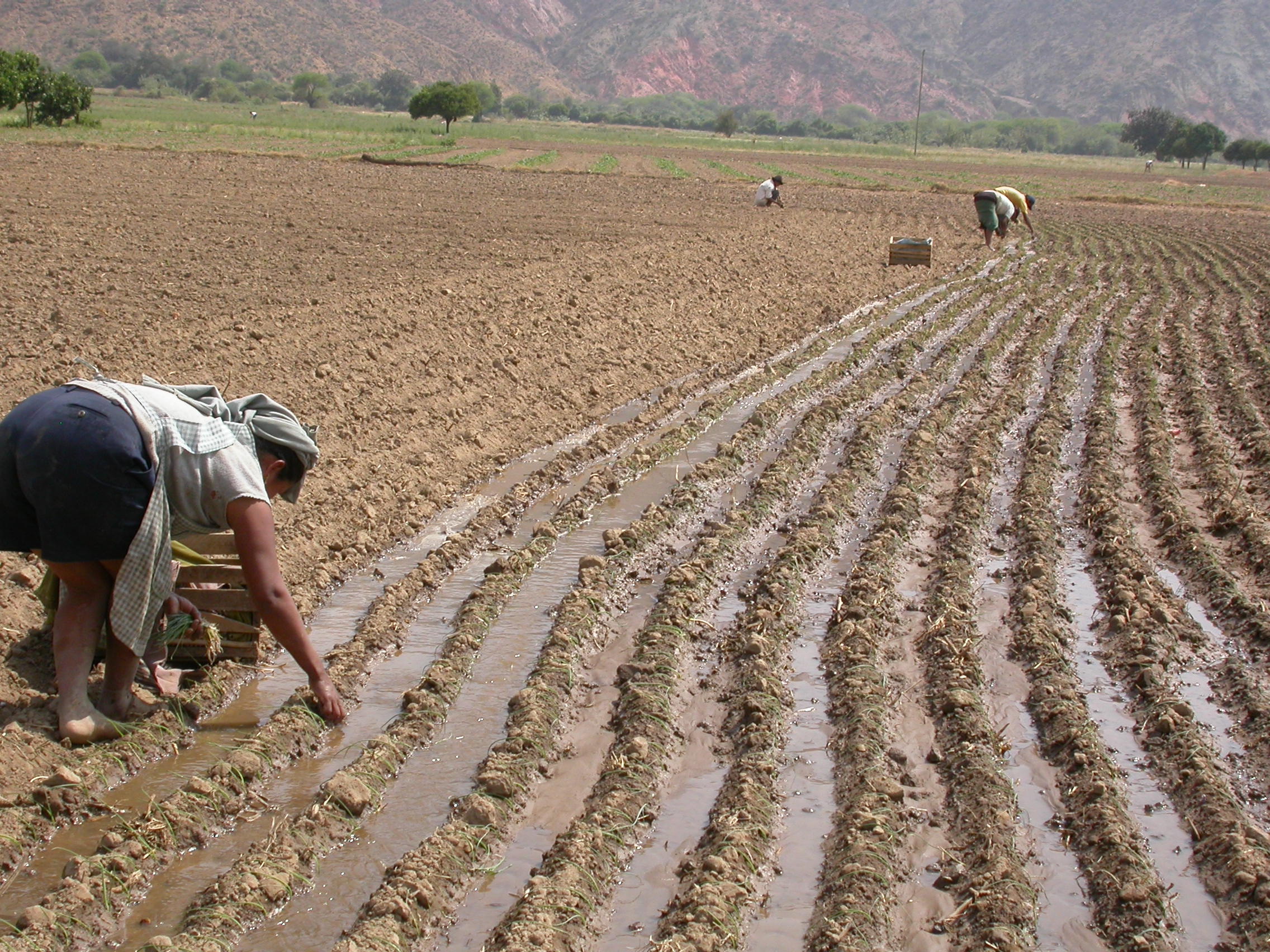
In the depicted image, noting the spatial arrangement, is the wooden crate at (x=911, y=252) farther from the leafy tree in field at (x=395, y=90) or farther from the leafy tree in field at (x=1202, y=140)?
the leafy tree in field at (x=395, y=90)

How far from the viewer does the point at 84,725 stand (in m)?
4.41

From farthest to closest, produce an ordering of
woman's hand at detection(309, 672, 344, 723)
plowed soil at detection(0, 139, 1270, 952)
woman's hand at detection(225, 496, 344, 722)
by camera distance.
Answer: woman's hand at detection(309, 672, 344, 723) < woman's hand at detection(225, 496, 344, 722) < plowed soil at detection(0, 139, 1270, 952)

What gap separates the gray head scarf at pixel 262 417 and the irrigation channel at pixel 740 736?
1.11 m

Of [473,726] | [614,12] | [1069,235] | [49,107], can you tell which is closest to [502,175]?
[1069,235]

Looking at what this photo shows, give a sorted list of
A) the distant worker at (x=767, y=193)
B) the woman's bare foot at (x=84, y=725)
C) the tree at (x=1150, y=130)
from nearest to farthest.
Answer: the woman's bare foot at (x=84, y=725)
the distant worker at (x=767, y=193)
the tree at (x=1150, y=130)

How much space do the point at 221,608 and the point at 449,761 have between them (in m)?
1.31

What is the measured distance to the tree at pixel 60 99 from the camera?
137 ft

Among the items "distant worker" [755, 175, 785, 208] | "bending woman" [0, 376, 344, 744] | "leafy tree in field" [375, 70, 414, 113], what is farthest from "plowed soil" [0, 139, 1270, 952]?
"leafy tree in field" [375, 70, 414, 113]

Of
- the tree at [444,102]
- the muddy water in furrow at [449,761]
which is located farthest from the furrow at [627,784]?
the tree at [444,102]

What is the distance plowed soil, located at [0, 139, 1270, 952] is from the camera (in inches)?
150

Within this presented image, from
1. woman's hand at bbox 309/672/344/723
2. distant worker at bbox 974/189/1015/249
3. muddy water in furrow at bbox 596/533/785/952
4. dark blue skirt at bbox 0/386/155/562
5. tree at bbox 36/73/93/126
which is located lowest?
muddy water in furrow at bbox 596/533/785/952

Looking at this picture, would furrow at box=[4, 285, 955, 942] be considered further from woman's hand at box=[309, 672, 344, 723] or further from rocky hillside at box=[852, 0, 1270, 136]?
rocky hillside at box=[852, 0, 1270, 136]

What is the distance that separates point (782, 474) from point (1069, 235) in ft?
64.8

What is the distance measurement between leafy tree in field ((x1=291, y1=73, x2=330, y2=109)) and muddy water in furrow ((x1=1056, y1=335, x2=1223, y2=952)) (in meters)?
97.3
